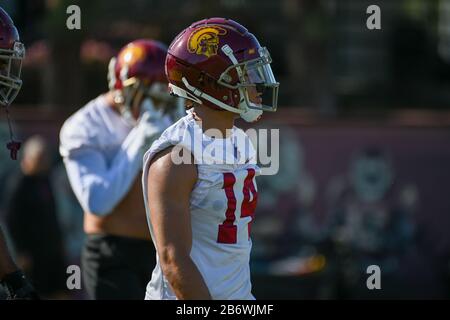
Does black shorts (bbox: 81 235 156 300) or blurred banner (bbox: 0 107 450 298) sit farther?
blurred banner (bbox: 0 107 450 298)

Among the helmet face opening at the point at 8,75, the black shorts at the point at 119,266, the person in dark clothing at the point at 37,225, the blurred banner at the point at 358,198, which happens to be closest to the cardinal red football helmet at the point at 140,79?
the black shorts at the point at 119,266

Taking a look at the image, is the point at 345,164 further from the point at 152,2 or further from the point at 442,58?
the point at 442,58

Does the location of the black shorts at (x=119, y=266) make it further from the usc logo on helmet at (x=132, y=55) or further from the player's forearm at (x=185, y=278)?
the player's forearm at (x=185, y=278)

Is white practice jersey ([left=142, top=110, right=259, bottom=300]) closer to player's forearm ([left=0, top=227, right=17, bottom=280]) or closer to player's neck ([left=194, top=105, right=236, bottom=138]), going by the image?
player's neck ([left=194, top=105, right=236, bottom=138])

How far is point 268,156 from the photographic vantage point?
18.2ft

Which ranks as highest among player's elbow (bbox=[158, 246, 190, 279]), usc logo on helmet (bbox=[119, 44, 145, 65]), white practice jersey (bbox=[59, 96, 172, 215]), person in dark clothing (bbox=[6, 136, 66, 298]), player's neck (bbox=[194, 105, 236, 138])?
usc logo on helmet (bbox=[119, 44, 145, 65])

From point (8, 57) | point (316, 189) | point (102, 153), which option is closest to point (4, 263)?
point (8, 57)

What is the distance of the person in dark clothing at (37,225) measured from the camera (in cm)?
911

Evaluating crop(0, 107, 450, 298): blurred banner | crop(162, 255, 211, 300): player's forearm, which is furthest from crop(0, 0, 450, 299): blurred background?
crop(162, 255, 211, 300): player's forearm

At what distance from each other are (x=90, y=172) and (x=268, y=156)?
1.01 metres

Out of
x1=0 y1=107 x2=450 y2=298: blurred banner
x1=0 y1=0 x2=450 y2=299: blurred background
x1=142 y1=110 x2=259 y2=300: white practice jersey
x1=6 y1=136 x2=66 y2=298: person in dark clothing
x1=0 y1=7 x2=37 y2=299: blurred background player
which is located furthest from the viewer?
x1=0 y1=107 x2=450 y2=298: blurred banner

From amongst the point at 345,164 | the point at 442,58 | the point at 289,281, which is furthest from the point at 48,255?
the point at 442,58

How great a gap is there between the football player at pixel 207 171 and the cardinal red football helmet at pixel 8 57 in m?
0.62

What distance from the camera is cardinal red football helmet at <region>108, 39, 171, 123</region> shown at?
5.34 meters
